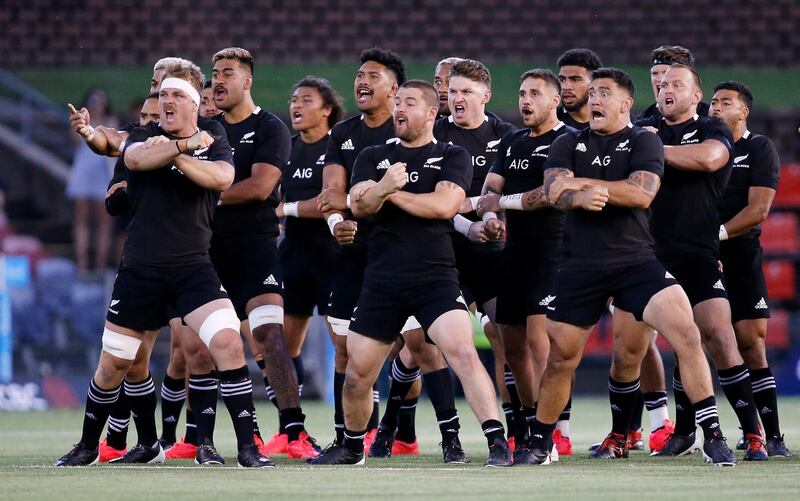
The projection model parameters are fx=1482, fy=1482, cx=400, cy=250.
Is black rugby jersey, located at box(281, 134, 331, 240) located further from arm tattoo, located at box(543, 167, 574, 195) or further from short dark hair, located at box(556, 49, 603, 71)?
arm tattoo, located at box(543, 167, 574, 195)

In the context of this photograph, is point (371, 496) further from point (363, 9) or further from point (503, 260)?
point (363, 9)

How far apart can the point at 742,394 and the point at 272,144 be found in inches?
144

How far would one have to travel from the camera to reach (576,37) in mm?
24984

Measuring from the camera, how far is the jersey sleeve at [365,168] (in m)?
9.33

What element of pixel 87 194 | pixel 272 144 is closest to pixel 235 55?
pixel 272 144

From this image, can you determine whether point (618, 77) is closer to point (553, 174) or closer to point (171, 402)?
point (553, 174)

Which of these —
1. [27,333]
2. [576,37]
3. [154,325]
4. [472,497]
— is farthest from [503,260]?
[576,37]

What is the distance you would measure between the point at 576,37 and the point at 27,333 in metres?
11.6

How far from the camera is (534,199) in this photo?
968 cm

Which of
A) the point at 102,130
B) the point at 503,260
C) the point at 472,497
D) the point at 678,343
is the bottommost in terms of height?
the point at 472,497

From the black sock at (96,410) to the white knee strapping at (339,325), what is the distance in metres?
1.78

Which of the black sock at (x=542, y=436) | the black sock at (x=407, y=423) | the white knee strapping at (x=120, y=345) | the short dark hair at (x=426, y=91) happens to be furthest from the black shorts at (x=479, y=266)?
the white knee strapping at (x=120, y=345)

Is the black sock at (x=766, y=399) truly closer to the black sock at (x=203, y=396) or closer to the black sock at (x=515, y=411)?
the black sock at (x=515, y=411)

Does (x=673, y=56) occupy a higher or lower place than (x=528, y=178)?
higher
